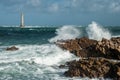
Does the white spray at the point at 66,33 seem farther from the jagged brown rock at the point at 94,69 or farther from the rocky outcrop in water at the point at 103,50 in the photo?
the jagged brown rock at the point at 94,69

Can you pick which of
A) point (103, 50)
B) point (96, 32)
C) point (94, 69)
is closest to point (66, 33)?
point (96, 32)

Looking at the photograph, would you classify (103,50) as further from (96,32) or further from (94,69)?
(96,32)

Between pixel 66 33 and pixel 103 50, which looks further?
pixel 66 33

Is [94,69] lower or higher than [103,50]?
lower

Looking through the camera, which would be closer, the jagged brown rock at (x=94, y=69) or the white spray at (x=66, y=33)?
the jagged brown rock at (x=94, y=69)

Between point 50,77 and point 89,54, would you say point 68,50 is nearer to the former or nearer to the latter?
point 89,54

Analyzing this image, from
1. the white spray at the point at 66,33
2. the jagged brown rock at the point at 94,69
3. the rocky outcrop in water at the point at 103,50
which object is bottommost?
the jagged brown rock at the point at 94,69

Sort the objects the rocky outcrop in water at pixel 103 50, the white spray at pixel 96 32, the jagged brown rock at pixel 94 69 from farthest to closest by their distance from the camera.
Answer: the white spray at pixel 96 32 < the rocky outcrop in water at pixel 103 50 < the jagged brown rock at pixel 94 69

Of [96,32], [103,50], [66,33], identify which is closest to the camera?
[103,50]

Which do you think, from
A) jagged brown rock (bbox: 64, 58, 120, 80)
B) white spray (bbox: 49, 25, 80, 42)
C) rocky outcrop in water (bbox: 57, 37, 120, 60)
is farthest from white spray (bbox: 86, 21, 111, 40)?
jagged brown rock (bbox: 64, 58, 120, 80)

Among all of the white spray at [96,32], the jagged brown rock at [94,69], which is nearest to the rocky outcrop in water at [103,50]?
the jagged brown rock at [94,69]

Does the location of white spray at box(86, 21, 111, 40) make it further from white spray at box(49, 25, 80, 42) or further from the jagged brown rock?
the jagged brown rock

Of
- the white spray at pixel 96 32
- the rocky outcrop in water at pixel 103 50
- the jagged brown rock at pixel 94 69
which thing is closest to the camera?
the jagged brown rock at pixel 94 69

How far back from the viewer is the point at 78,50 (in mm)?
21328
